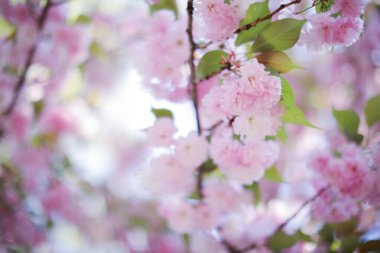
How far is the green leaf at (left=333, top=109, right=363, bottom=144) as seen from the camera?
1.17m

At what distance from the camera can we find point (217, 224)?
1.26 m

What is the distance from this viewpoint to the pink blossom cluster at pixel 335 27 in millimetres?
854

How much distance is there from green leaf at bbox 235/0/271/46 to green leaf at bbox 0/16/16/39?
43.2 inches

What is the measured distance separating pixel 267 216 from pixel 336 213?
412mm

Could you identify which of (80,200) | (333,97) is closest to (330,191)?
(80,200)

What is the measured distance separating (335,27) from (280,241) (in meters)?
0.72

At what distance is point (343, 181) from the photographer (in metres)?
1.05

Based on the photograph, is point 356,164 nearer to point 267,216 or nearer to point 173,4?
point 267,216

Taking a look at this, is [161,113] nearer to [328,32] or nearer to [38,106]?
[328,32]

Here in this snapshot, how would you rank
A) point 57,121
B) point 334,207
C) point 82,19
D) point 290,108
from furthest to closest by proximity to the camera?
point 57,121, point 82,19, point 334,207, point 290,108

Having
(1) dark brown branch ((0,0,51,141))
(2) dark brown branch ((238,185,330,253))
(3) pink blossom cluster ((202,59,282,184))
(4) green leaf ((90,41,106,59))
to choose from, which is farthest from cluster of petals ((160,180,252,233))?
(4) green leaf ((90,41,106,59))

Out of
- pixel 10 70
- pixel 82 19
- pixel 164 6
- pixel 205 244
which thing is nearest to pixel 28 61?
pixel 10 70

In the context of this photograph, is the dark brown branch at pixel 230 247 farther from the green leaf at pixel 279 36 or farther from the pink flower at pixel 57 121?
the pink flower at pixel 57 121

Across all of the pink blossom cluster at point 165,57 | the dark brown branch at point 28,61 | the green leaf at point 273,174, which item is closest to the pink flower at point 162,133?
the pink blossom cluster at point 165,57
